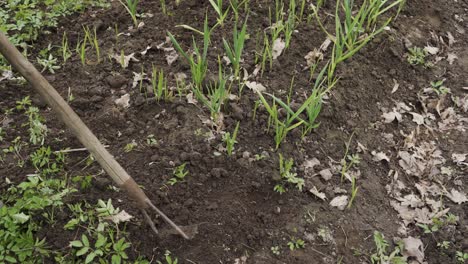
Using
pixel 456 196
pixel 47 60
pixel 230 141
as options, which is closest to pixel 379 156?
pixel 456 196

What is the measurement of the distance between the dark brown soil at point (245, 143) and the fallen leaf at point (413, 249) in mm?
44

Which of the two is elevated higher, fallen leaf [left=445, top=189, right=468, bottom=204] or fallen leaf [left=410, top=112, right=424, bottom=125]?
fallen leaf [left=410, top=112, right=424, bottom=125]

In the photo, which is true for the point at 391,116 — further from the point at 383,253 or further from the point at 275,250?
the point at 275,250

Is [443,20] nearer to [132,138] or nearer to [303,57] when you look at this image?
[303,57]

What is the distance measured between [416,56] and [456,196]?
115cm

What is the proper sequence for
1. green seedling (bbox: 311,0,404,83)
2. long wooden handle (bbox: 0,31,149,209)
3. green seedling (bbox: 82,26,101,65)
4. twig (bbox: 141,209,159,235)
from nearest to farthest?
1. long wooden handle (bbox: 0,31,149,209)
2. twig (bbox: 141,209,159,235)
3. green seedling (bbox: 311,0,404,83)
4. green seedling (bbox: 82,26,101,65)

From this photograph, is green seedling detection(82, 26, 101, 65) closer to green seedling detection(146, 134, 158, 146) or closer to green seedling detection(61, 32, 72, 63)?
green seedling detection(61, 32, 72, 63)

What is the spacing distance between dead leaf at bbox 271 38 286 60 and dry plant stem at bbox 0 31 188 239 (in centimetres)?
154

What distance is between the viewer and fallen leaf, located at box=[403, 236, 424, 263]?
2510 mm

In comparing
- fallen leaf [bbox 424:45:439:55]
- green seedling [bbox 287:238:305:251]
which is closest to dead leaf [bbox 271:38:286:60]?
fallen leaf [bbox 424:45:439:55]

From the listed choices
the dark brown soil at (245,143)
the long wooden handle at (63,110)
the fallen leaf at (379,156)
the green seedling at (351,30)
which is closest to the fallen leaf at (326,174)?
the dark brown soil at (245,143)

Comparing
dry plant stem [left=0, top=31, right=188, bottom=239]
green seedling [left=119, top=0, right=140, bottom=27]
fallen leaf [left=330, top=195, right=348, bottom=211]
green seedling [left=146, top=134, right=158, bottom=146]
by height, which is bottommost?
fallen leaf [left=330, top=195, right=348, bottom=211]

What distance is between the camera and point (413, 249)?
8.26 ft

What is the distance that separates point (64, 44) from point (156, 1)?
2.52 feet
